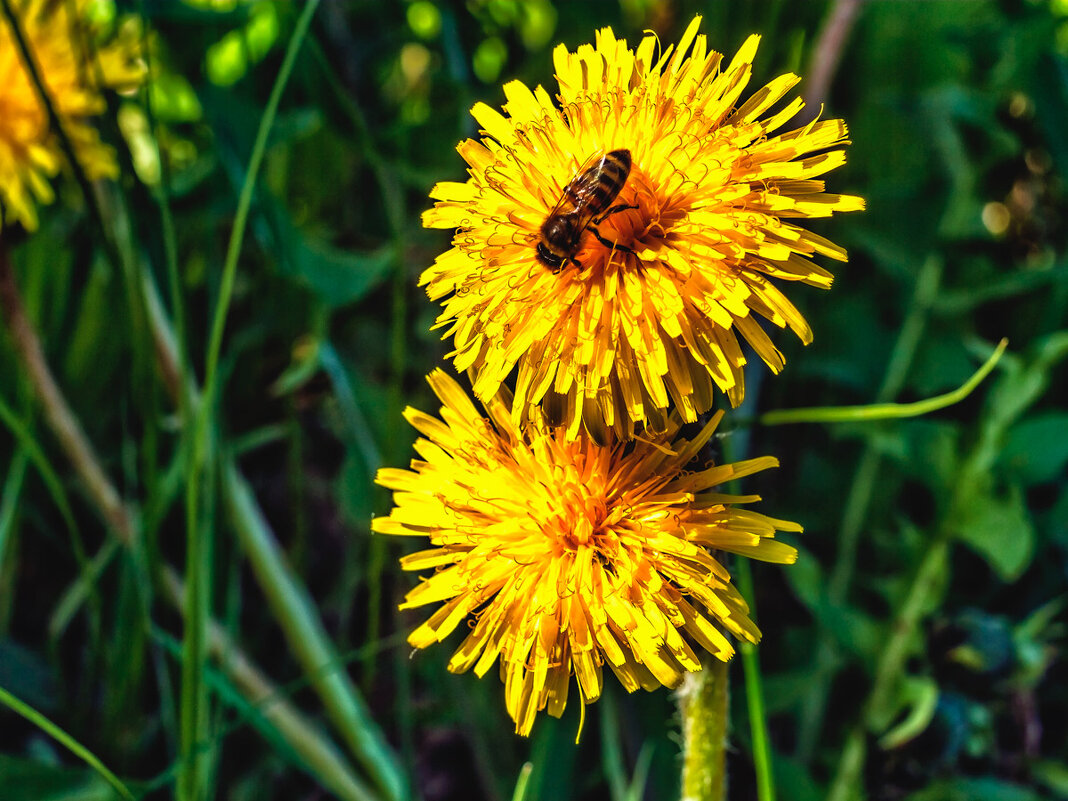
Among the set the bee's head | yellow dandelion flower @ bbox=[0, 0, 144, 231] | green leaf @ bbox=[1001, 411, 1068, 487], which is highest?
yellow dandelion flower @ bbox=[0, 0, 144, 231]

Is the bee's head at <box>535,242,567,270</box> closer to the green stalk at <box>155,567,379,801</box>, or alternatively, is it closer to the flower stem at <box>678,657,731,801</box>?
the flower stem at <box>678,657,731,801</box>

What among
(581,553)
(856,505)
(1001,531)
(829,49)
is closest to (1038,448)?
(1001,531)

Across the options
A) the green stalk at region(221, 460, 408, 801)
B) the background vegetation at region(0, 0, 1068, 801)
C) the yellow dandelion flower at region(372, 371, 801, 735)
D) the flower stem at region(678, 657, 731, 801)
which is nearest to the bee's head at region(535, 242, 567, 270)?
the yellow dandelion flower at region(372, 371, 801, 735)

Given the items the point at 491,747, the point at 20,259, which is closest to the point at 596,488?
the point at 491,747

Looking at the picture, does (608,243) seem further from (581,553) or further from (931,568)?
(931,568)

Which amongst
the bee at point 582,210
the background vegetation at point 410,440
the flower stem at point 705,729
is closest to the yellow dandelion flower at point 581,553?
the flower stem at point 705,729

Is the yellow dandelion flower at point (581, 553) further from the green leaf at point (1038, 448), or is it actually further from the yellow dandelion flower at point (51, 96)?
the yellow dandelion flower at point (51, 96)
